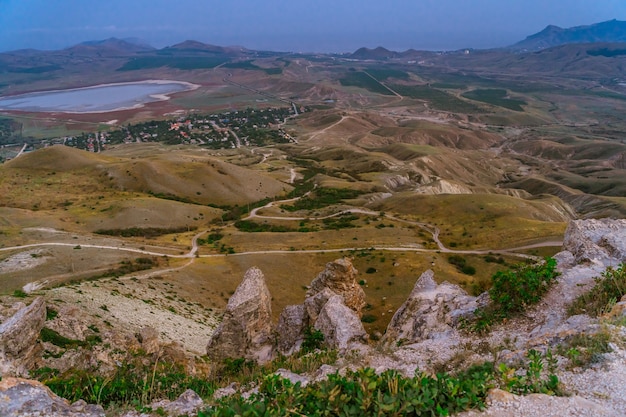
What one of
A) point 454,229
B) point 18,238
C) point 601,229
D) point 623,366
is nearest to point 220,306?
point 18,238

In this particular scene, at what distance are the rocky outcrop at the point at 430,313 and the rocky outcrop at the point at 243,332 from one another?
831 cm

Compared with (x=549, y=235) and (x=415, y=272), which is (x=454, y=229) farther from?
(x=415, y=272)

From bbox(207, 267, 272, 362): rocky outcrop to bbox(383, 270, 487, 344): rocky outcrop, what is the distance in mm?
8314

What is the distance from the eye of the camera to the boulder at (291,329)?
22422 millimetres

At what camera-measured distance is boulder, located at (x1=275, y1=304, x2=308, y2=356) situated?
22422 mm

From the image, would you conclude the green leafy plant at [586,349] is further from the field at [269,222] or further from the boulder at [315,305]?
the boulder at [315,305]

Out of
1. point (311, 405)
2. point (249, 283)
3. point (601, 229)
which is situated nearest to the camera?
point (311, 405)

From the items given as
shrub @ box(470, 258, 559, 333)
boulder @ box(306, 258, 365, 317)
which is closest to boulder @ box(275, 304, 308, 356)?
boulder @ box(306, 258, 365, 317)

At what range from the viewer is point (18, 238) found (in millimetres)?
48969

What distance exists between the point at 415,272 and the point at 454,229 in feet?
96.5

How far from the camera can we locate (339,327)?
19.8 m

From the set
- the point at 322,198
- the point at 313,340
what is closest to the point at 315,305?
the point at 313,340

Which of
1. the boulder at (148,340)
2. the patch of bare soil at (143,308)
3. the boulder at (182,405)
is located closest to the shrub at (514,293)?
the boulder at (182,405)

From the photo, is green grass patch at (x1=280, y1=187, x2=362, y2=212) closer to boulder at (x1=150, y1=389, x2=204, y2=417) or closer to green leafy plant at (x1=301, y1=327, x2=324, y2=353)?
green leafy plant at (x1=301, y1=327, x2=324, y2=353)
